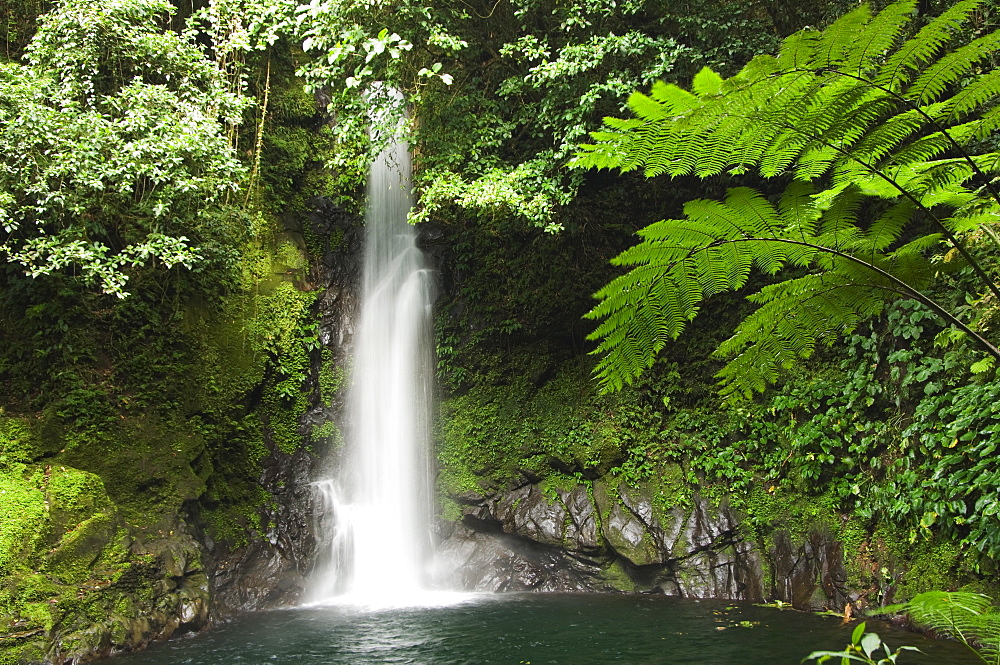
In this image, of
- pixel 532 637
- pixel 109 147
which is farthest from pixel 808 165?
pixel 109 147

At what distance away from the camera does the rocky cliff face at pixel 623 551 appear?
285 inches

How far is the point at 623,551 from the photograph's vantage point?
8438mm

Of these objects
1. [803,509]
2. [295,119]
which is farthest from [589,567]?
[295,119]

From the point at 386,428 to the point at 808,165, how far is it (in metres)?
8.86

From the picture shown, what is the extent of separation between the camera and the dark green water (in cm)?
551

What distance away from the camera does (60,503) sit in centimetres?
630

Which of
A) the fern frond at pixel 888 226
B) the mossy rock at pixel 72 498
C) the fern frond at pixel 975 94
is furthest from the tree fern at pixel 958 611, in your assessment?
the mossy rock at pixel 72 498

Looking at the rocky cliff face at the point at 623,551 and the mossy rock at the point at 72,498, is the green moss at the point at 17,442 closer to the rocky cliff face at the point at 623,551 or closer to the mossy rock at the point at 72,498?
the mossy rock at the point at 72,498

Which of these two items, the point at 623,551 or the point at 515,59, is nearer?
the point at 623,551

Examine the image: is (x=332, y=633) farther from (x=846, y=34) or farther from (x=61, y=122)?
(x=846, y=34)

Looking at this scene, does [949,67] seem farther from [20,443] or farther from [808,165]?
[20,443]

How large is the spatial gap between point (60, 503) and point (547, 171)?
7081 mm

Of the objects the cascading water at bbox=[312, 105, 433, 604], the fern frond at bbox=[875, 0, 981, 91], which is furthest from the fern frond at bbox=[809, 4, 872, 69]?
the cascading water at bbox=[312, 105, 433, 604]

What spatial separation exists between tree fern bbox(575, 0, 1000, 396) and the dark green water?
3236 mm
